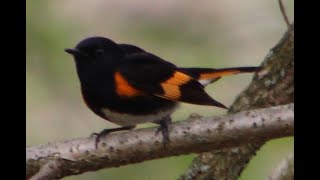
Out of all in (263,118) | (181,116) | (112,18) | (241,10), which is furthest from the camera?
(112,18)

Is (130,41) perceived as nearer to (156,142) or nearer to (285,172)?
(285,172)

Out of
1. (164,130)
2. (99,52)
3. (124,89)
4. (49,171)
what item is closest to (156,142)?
(164,130)

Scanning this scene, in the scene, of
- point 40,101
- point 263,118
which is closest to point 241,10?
A: point 40,101

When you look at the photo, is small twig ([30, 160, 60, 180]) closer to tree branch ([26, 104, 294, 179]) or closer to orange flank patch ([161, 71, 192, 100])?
tree branch ([26, 104, 294, 179])

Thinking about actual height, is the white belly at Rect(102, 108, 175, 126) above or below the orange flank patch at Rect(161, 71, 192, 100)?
below

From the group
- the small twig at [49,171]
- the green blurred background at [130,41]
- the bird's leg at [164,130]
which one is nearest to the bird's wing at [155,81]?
the bird's leg at [164,130]

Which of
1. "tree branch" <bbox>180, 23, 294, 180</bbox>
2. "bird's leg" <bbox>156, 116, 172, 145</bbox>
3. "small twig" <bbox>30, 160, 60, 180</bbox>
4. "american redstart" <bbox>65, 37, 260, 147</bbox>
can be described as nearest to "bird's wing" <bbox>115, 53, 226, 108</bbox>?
"american redstart" <bbox>65, 37, 260, 147</bbox>

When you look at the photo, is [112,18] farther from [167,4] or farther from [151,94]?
[151,94]
